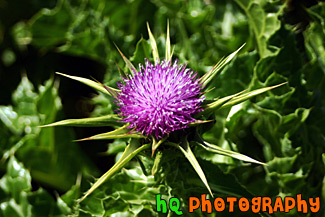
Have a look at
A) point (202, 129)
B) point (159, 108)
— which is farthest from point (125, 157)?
point (202, 129)

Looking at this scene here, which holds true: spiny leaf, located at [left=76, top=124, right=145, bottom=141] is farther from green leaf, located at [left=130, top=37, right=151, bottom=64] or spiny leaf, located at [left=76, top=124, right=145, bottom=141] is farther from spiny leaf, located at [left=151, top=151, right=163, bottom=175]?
green leaf, located at [left=130, top=37, right=151, bottom=64]

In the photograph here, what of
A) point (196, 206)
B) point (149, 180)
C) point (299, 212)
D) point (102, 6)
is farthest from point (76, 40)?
point (299, 212)

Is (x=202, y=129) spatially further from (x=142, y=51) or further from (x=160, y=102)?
(x=142, y=51)

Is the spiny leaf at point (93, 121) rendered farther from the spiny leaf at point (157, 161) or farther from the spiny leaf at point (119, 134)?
the spiny leaf at point (157, 161)

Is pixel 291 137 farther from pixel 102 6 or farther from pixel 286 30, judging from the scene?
pixel 102 6

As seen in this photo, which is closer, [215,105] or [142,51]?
[215,105]

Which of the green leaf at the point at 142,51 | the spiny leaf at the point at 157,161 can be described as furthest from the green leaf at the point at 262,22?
the spiny leaf at the point at 157,161
